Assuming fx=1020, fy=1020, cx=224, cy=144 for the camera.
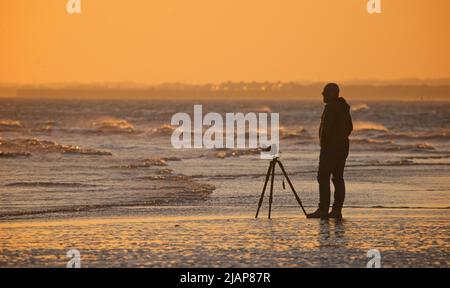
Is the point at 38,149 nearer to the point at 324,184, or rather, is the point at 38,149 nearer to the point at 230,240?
the point at 324,184

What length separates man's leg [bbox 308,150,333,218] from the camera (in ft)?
45.5

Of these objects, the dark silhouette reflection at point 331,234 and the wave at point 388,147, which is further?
the wave at point 388,147

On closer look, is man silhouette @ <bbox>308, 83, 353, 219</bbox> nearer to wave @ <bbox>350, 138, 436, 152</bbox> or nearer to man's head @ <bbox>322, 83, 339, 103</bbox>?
man's head @ <bbox>322, 83, 339, 103</bbox>

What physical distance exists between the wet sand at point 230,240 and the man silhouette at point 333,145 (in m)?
0.34

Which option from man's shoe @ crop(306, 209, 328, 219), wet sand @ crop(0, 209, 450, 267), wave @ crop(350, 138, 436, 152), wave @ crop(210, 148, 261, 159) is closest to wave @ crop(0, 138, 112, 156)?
wave @ crop(210, 148, 261, 159)

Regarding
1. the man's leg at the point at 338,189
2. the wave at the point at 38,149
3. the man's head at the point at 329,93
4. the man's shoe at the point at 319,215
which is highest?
the man's head at the point at 329,93

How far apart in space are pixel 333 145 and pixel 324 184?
55 centimetres

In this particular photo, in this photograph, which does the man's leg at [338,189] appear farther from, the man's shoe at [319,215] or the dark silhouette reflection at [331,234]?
the dark silhouette reflection at [331,234]

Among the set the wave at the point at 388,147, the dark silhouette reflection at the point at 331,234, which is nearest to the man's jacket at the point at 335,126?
the dark silhouette reflection at the point at 331,234

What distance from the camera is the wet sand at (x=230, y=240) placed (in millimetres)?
10336

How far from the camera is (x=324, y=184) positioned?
13922mm
